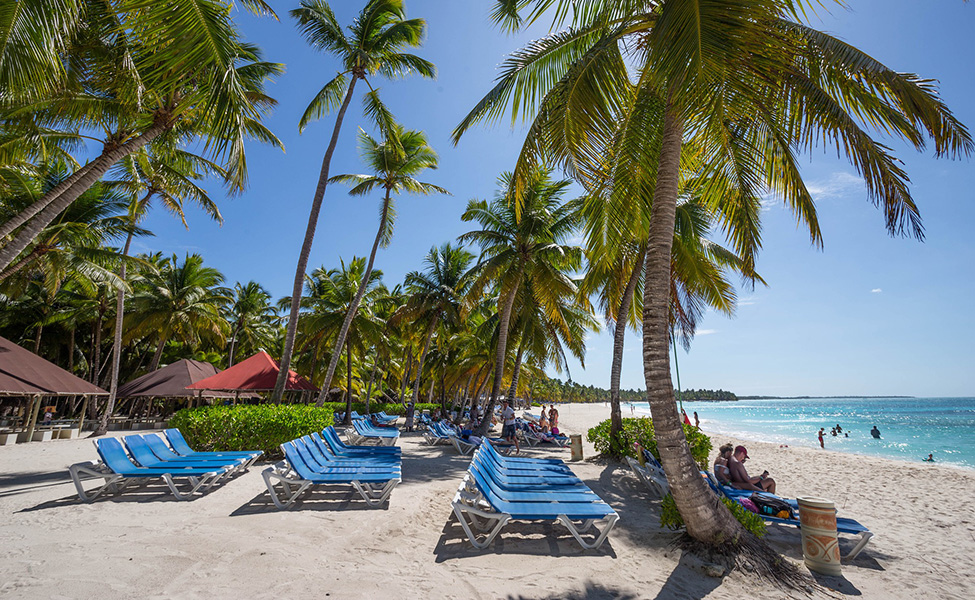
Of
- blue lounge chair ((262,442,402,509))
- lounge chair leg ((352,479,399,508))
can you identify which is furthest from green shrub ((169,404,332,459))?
lounge chair leg ((352,479,399,508))

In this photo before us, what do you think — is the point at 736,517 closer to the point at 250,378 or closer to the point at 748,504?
the point at 748,504

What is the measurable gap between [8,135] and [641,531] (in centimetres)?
1382

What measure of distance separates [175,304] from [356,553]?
25.6m

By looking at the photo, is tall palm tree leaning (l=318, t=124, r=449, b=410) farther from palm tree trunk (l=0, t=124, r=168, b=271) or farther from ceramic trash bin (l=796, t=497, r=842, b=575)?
ceramic trash bin (l=796, t=497, r=842, b=575)

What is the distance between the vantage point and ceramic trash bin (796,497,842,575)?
434cm

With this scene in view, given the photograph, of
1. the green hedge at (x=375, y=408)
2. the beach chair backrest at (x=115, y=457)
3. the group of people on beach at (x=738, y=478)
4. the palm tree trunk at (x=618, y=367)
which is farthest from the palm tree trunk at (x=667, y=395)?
the green hedge at (x=375, y=408)

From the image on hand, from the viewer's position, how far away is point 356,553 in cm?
417

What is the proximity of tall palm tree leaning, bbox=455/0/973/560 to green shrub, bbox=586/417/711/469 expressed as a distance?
209 inches

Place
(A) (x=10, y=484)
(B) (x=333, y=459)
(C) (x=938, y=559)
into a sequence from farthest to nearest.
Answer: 1. (B) (x=333, y=459)
2. (A) (x=10, y=484)
3. (C) (x=938, y=559)

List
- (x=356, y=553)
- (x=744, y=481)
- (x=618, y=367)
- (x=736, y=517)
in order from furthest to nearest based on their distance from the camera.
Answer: (x=618, y=367) < (x=744, y=481) < (x=736, y=517) < (x=356, y=553)

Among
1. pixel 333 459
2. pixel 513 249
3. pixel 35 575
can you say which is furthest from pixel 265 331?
pixel 35 575

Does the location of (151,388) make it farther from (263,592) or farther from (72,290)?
(263,592)

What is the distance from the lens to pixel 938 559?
526 centimetres

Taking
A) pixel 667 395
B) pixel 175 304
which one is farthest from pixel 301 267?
pixel 175 304
